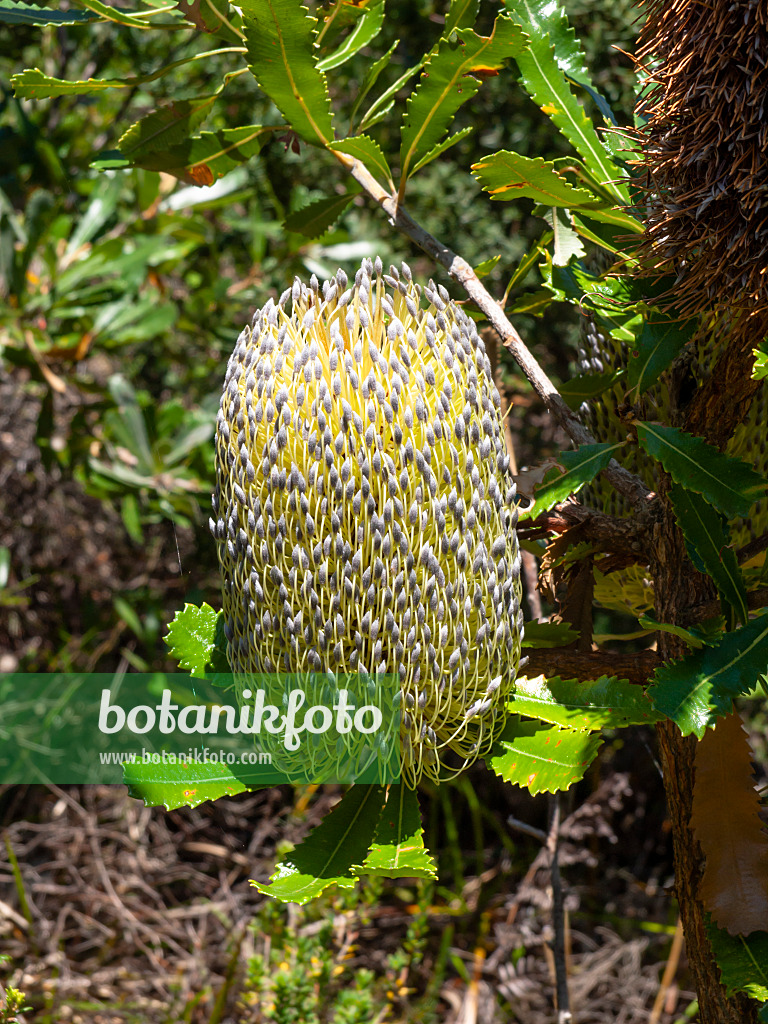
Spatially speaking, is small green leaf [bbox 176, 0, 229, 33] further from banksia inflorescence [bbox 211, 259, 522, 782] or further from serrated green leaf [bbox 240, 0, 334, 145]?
banksia inflorescence [bbox 211, 259, 522, 782]

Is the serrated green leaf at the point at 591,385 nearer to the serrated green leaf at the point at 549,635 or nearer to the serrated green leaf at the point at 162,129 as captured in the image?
the serrated green leaf at the point at 549,635

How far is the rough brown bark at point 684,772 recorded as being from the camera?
81 cm

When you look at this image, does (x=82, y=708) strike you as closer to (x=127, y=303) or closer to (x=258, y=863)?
(x=258, y=863)

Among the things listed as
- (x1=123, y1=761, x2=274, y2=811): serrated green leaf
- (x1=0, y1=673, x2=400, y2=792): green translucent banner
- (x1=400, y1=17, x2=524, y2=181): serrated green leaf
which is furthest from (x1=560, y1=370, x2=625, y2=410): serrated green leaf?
(x1=123, y1=761, x2=274, y2=811): serrated green leaf

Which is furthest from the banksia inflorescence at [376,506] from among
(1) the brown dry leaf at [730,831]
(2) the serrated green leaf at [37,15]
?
(2) the serrated green leaf at [37,15]

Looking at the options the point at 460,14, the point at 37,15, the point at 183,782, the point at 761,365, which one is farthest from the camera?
the point at 37,15

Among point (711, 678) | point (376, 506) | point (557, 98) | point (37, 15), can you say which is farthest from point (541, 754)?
point (37, 15)

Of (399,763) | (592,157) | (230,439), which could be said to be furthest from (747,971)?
(592,157)

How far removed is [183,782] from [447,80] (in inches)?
28.1

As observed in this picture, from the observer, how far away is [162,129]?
0.95m

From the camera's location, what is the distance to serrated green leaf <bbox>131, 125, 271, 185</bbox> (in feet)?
3.12

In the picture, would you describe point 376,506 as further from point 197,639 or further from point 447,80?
point 447,80

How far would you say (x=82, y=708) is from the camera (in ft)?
9.61

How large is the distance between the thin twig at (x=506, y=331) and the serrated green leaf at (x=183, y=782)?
1.45ft
